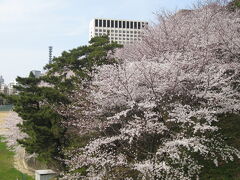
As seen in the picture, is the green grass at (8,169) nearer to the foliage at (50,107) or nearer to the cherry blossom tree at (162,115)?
the foliage at (50,107)

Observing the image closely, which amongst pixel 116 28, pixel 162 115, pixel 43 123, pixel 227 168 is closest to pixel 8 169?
pixel 43 123

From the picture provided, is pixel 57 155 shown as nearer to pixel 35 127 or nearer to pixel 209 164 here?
pixel 35 127

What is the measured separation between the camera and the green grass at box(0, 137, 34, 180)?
2049cm

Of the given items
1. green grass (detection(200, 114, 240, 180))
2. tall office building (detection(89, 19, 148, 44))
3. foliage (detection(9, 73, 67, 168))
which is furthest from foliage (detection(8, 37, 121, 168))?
tall office building (detection(89, 19, 148, 44))

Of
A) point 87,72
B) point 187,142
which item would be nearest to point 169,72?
point 187,142

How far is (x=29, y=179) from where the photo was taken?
20.2 meters

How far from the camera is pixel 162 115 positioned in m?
11.7

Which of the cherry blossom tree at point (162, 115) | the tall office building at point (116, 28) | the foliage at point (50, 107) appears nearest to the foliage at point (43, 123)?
the foliage at point (50, 107)

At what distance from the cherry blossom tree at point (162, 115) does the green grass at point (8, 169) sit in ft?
28.3

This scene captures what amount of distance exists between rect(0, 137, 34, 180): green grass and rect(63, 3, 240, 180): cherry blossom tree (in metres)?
8.62

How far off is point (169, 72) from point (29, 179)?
1233 cm

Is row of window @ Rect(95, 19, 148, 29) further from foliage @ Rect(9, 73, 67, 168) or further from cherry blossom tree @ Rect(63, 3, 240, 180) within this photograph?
cherry blossom tree @ Rect(63, 3, 240, 180)

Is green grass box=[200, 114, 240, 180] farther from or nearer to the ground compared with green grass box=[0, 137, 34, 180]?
farther from the ground

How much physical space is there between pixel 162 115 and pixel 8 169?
1499cm
